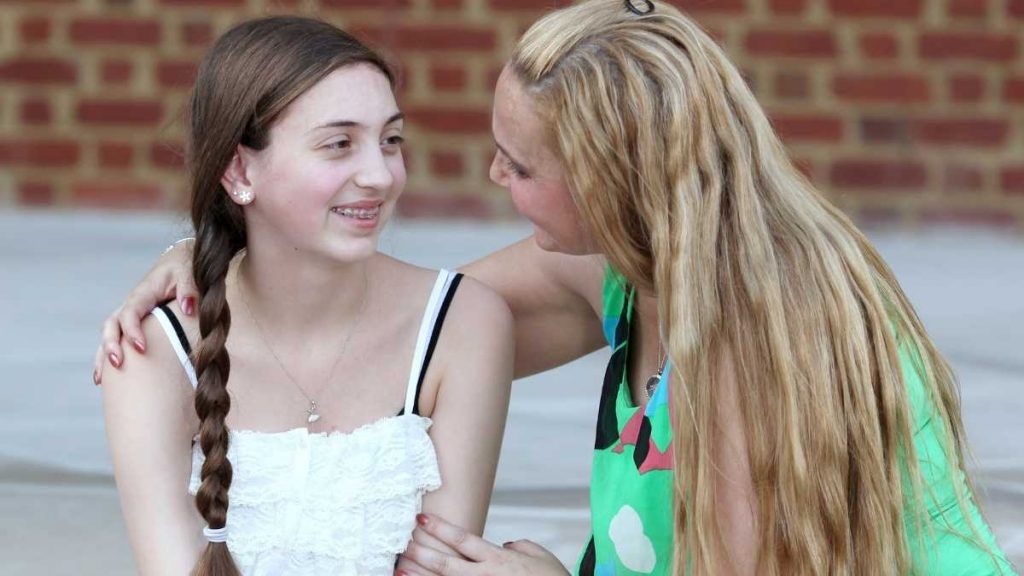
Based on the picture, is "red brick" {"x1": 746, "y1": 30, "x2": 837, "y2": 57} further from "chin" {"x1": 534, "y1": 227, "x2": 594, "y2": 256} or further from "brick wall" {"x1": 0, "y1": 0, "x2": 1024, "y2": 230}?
"chin" {"x1": 534, "y1": 227, "x2": 594, "y2": 256}

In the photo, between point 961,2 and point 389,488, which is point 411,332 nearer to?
point 389,488

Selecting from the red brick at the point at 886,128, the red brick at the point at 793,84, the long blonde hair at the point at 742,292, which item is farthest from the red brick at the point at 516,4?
the long blonde hair at the point at 742,292

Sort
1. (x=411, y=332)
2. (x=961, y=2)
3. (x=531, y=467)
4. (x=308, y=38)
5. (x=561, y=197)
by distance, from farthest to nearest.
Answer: (x=961, y=2) → (x=531, y=467) → (x=411, y=332) → (x=308, y=38) → (x=561, y=197)

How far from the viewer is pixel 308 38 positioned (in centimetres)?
259

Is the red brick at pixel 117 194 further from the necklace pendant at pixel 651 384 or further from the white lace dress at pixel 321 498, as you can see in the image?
the necklace pendant at pixel 651 384

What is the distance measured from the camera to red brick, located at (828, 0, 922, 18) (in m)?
5.45

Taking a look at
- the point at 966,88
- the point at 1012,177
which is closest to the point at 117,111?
the point at 966,88

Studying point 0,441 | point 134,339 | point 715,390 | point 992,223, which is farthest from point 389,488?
point 992,223

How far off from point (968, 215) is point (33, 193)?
3.06 metres

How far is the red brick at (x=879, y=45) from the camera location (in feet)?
17.9

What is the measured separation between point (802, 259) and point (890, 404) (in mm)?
221

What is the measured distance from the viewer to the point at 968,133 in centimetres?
554

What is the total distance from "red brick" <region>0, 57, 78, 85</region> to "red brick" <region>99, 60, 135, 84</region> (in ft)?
0.31

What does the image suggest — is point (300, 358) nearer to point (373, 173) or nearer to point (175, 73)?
point (373, 173)
